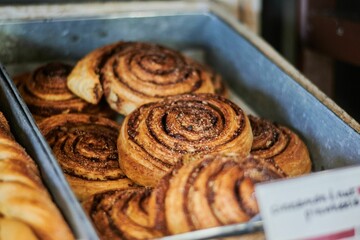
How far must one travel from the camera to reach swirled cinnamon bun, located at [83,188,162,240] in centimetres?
178

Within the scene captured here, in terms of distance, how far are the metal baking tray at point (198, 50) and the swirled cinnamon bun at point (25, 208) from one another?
0.19 meters

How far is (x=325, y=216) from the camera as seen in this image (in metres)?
1.68

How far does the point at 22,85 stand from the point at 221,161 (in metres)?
1.37

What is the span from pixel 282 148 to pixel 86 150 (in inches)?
32.4

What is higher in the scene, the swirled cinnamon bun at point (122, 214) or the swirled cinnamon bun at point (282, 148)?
the swirled cinnamon bun at point (122, 214)

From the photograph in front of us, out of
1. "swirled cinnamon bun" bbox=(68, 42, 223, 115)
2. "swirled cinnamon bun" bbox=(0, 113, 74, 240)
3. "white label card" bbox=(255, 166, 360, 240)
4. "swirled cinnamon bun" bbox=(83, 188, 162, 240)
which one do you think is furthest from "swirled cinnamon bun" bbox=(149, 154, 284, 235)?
"swirled cinnamon bun" bbox=(68, 42, 223, 115)

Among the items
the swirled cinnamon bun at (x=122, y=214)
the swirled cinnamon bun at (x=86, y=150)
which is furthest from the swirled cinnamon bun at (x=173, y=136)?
the swirled cinnamon bun at (x=122, y=214)

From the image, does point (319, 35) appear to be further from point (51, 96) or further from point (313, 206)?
point (313, 206)

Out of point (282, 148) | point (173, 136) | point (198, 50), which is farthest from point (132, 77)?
point (198, 50)

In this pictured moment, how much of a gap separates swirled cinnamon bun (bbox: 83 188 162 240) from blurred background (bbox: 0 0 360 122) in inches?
67.5

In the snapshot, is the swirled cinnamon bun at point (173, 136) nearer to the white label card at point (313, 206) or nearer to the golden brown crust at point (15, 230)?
the white label card at point (313, 206)

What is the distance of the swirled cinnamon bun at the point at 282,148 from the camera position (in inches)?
93.0

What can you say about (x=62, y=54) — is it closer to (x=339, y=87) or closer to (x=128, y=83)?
(x=128, y=83)

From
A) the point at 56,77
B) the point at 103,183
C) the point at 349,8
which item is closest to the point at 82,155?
the point at 103,183
